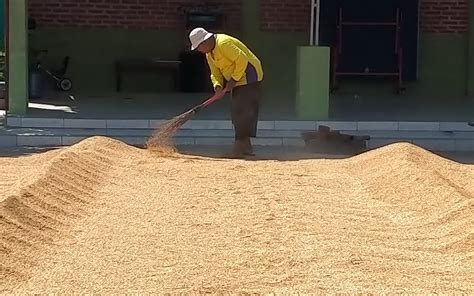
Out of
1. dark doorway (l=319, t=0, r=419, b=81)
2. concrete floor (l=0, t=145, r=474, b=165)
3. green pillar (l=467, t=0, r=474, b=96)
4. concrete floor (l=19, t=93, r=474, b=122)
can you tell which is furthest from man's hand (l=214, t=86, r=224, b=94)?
green pillar (l=467, t=0, r=474, b=96)

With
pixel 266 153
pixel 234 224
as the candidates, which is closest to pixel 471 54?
pixel 266 153

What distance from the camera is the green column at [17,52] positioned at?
46.1 feet

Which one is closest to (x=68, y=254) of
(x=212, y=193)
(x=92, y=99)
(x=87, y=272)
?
(x=87, y=272)

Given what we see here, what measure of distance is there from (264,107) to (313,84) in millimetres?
1470

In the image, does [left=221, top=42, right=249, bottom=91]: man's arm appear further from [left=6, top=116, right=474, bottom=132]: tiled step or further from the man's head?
[left=6, top=116, right=474, bottom=132]: tiled step

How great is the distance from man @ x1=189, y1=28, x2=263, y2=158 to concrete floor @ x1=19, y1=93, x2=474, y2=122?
191cm

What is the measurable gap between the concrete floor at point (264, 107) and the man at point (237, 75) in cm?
191

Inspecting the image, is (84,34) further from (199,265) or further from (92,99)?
(199,265)

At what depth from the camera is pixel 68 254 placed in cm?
727

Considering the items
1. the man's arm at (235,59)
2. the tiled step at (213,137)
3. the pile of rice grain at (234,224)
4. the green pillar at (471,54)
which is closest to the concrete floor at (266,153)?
the tiled step at (213,137)

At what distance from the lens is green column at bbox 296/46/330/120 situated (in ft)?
46.6

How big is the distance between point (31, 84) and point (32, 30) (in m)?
1.16

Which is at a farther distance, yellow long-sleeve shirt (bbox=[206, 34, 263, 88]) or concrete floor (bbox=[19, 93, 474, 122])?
concrete floor (bbox=[19, 93, 474, 122])

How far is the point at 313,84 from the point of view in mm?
14297
